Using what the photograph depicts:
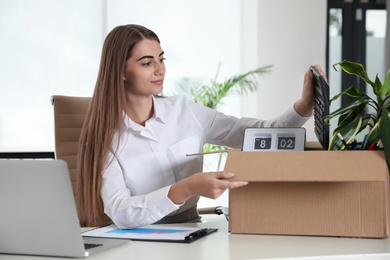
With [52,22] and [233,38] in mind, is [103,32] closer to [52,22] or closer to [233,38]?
[52,22]

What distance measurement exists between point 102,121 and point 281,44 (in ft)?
13.1

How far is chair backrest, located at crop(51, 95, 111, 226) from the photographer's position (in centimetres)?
288

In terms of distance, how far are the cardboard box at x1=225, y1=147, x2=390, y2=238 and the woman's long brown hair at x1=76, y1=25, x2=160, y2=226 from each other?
0.50 metres

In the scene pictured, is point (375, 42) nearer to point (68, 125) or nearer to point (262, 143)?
point (68, 125)

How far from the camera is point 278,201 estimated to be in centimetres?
181

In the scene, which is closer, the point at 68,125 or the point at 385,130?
the point at 385,130

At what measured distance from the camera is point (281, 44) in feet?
19.7

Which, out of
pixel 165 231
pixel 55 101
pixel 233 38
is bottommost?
pixel 165 231

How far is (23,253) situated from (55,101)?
1354mm

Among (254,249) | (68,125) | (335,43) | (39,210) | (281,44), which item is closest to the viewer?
(39,210)

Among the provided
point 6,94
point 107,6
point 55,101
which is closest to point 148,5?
point 107,6

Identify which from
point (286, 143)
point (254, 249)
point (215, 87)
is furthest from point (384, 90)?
point (215, 87)

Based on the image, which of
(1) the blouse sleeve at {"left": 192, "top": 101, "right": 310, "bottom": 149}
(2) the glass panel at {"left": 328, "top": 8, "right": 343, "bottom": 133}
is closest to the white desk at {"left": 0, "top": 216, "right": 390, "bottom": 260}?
→ (1) the blouse sleeve at {"left": 192, "top": 101, "right": 310, "bottom": 149}

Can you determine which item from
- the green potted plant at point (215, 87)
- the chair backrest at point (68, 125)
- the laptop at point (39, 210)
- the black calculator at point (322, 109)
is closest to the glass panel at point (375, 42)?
the green potted plant at point (215, 87)
